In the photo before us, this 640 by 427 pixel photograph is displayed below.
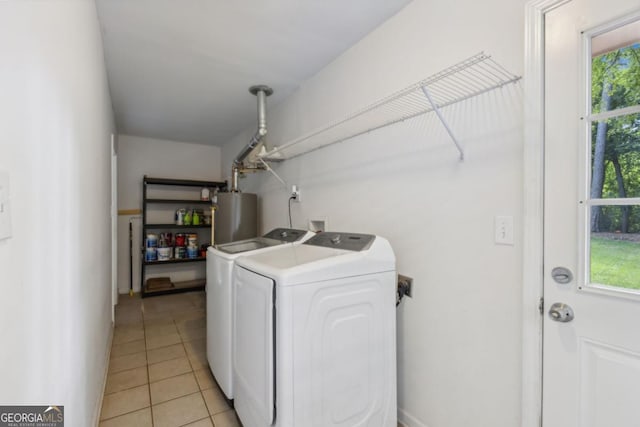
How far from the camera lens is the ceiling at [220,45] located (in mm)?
1687

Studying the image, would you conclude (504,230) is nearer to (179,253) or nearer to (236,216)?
(236,216)

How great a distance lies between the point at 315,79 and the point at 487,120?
159cm

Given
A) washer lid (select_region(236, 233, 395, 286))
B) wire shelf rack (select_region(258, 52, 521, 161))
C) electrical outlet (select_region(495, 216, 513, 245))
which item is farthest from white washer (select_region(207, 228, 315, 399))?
electrical outlet (select_region(495, 216, 513, 245))

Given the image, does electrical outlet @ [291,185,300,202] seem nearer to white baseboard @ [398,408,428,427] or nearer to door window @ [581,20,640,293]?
white baseboard @ [398,408,428,427]

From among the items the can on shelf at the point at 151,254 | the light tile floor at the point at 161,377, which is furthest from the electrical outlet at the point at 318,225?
the can on shelf at the point at 151,254

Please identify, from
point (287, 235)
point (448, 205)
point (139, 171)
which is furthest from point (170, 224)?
point (448, 205)

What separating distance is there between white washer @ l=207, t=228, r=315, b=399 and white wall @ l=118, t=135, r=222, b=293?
2983 millimetres

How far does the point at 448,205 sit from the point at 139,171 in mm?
4554

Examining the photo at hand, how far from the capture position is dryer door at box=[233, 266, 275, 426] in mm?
1301

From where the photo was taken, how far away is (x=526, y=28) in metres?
1.14

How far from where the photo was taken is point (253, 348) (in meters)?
1.46

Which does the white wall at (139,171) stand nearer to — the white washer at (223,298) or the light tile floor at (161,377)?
the light tile floor at (161,377)

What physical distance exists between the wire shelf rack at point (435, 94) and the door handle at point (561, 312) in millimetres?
711

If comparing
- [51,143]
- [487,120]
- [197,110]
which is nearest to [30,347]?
[51,143]
